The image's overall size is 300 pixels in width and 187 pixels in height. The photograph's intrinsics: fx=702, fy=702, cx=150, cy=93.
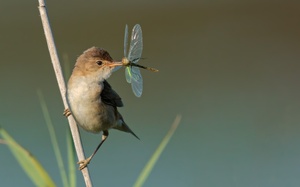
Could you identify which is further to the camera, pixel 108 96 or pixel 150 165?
pixel 108 96

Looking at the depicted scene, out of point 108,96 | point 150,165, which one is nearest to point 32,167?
point 150,165

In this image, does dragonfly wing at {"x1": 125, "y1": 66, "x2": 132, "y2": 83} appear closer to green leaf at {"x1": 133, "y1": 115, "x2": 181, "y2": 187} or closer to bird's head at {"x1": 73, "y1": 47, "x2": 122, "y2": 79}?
bird's head at {"x1": 73, "y1": 47, "x2": 122, "y2": 79}

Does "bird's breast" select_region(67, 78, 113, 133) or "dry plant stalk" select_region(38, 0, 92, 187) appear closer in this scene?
"dry plant stalk" select_region(38, 0, 92, 187)

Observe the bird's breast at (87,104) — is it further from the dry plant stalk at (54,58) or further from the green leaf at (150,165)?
the green leaf at (150,165)

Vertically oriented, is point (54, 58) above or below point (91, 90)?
above

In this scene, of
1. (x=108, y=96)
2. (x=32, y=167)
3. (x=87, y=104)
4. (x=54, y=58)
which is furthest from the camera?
(x=108, y=96)

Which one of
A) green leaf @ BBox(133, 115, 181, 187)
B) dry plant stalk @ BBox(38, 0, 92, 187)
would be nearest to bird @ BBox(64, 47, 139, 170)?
dry plant stalk @ BBox(38, 0, 92, 187)

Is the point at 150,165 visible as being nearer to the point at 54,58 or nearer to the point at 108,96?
the point at 54,58

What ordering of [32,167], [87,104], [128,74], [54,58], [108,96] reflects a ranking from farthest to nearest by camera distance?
[108,96], [87,104], [128,74], [54,58], [32,167]
